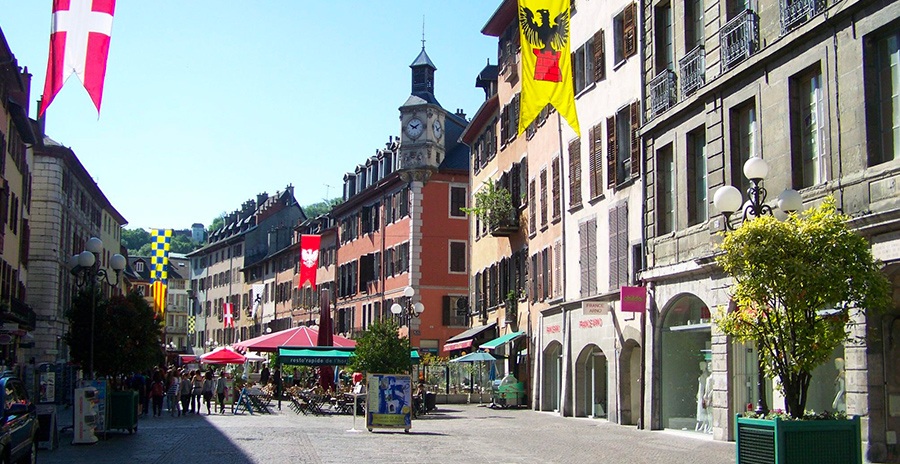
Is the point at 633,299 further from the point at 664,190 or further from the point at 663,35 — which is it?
the point at 663,35

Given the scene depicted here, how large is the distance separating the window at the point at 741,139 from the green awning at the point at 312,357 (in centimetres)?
1792

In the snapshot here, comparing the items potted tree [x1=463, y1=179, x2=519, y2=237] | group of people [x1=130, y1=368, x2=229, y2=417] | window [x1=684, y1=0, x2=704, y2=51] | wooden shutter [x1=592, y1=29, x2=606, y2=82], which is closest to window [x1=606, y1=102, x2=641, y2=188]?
wooden shutter [x1=592, y1=29, x2=606, y2=82]

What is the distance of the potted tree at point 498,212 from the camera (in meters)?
43.5

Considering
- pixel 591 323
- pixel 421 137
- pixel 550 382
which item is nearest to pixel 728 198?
pixel 591 323

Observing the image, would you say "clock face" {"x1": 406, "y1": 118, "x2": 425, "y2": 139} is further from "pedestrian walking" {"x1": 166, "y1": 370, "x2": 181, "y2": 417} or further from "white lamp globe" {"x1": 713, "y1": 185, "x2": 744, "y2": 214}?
A: "white lamp globe" {"x1": 713, "y1": 185, "x2": 744, "y2": 214}

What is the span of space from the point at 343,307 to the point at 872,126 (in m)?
61.1

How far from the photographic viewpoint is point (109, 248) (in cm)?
7438

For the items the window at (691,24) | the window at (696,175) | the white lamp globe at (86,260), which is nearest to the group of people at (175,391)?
the white lamp globe at (86,260)

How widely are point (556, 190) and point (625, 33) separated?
8.11 meters

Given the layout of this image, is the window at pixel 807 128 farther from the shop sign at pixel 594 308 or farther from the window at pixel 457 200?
the window at pixel 457 200

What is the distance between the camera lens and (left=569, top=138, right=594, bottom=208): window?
110ft

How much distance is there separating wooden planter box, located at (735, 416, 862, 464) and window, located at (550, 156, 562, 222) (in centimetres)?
2284

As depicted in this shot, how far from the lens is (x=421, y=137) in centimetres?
6438

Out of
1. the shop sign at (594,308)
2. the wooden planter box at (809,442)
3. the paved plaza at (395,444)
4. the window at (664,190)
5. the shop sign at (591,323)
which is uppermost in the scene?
the window at (664,190)
